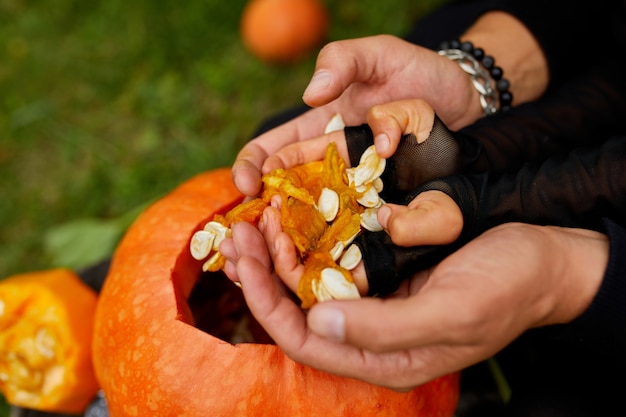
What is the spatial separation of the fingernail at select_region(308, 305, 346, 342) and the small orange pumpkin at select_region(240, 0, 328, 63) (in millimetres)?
1878

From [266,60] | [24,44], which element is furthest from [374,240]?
[24,44]

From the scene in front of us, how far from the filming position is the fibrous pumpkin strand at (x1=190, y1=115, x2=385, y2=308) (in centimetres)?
118

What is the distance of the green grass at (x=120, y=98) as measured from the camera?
97.8 inches

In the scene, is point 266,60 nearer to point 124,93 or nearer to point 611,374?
point 124,93

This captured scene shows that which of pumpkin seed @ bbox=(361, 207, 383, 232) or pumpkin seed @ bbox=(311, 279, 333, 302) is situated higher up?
pumpkin seed @ bbox=(361, 207, 383, 232)

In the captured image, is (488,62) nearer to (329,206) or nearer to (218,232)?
(329,206)

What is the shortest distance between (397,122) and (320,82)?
196 millimetres

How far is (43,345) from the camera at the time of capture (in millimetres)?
1596

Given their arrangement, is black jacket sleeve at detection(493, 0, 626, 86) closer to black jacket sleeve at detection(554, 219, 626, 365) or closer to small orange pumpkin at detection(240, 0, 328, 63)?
black jacket sleeve at detection(554, 219, 626, 365)

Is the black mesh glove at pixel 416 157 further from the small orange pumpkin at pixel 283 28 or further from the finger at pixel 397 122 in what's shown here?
the small orange pumpkin at pixel 283 28

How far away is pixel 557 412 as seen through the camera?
1.36m

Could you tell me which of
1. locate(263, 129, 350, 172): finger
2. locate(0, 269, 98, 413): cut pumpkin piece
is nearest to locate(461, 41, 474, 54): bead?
locate(263, 129, 350, 172): finger

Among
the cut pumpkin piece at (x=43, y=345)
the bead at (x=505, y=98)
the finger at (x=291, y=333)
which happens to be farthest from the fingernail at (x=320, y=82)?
the cut pumpkin piece at (x=43, y=345)

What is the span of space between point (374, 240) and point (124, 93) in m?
1.92
